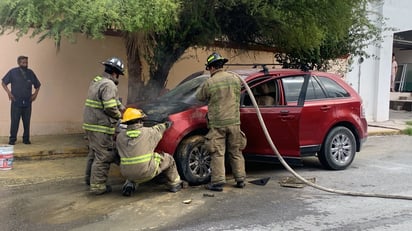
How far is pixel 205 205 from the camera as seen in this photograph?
5.84 m

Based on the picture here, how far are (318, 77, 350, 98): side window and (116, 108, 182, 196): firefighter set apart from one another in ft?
10.6

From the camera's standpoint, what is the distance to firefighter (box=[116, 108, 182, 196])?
19.6ft

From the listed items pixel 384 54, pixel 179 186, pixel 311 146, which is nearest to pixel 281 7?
pixel 311 146

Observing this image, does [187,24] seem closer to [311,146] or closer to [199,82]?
[199,82]

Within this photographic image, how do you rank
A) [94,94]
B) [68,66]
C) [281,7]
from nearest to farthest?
1. [94,94]
2. [281,7]
3. [68,66]

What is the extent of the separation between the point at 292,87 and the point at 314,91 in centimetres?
41

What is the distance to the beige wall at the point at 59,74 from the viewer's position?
10.0m

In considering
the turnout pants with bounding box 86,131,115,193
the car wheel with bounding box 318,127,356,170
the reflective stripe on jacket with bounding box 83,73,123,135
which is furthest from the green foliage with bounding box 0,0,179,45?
the car wheel with bounding box 318,127,356,170

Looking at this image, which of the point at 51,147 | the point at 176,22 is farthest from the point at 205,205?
the point at 51,147

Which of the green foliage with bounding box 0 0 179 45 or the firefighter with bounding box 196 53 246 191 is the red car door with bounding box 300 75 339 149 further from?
the green foliage with bounding box 0 0 179 45

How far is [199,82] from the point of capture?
7797 mm

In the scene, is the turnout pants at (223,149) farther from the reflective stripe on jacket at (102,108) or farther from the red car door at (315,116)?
the reflective stripe on jacket at (102,108)

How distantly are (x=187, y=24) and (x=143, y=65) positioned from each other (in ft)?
5.91

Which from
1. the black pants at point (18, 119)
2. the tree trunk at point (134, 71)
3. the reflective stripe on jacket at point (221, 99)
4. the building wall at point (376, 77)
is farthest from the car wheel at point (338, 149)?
the building wall at point (376, 77)
